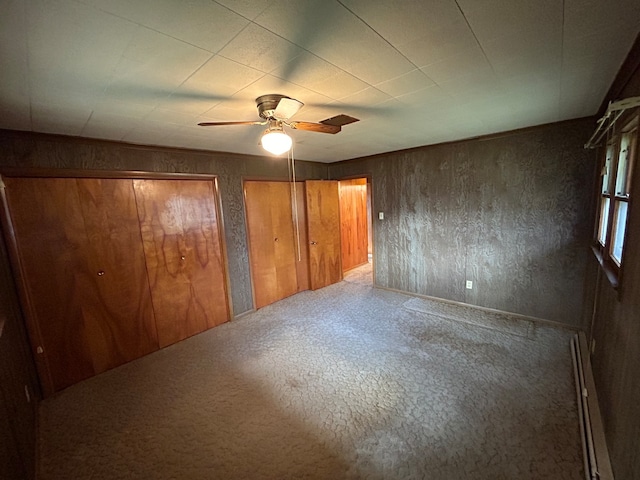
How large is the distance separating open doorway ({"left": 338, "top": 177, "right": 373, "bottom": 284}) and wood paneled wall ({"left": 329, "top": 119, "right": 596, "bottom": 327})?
1.15 metres

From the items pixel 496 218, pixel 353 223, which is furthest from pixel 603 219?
pixel 353 223

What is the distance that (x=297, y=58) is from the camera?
126cm

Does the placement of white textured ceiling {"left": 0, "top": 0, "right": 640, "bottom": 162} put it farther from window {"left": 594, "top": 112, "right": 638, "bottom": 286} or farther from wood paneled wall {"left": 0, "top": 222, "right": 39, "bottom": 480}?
wood paneled wall {"left": 0, "top": 222, "right": 39, "bottom": 480}

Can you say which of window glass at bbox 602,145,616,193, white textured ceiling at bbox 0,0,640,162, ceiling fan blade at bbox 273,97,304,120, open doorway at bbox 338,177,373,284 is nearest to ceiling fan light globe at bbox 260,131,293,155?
ceiling fan blade at bbox 273,97,304,120

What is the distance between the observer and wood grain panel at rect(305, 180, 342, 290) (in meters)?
4.37

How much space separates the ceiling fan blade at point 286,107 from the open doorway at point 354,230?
11.3 feet

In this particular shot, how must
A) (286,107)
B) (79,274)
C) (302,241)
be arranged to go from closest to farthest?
(286,107)
(79,274)
(302,241)

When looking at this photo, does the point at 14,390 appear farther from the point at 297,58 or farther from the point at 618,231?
the point at 618,231

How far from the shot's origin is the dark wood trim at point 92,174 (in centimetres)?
205

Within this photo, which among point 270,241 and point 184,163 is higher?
point 184,163

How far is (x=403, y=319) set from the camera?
3281 mm

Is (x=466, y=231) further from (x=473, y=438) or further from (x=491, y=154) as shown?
(x=473, y=438)

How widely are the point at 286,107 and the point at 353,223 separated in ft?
13.6

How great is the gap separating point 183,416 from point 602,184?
4.08 metres
